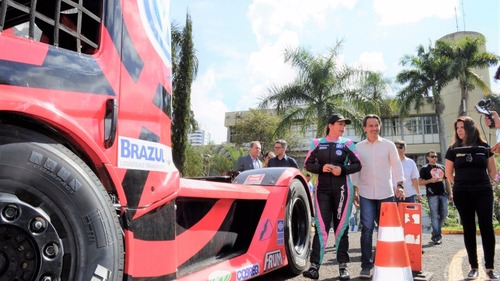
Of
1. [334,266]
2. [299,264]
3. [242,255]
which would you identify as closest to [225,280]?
[242,255]

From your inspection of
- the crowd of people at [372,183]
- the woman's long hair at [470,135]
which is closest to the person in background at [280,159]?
the crowd of people at [372,183]

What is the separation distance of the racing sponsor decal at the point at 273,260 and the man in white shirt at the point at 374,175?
4.06ft

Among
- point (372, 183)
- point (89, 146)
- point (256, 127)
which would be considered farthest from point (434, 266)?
point (256, 127)

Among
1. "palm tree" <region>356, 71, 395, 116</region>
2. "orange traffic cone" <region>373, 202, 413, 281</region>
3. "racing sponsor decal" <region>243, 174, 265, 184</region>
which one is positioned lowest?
"orange traffic cone" <region>373, 202, 413, 281</region>

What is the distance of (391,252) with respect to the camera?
308cm

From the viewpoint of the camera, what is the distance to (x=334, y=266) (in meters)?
5.48

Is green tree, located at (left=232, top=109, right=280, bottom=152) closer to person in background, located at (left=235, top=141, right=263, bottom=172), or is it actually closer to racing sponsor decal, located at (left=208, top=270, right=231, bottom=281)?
person in background, located at (left=235, top=141, right=263, bottom=172)

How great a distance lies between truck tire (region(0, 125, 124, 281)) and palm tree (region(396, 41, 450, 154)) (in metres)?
35.8

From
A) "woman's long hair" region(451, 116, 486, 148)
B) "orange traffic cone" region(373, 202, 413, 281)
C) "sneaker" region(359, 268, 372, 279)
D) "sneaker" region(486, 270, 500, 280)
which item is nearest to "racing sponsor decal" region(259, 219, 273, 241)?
"orange traffic cone" region(373, 202, 413, 281)

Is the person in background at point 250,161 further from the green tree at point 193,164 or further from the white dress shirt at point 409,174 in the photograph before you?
the green tree at point 193,164

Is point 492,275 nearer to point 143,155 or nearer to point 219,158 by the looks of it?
point 143,155

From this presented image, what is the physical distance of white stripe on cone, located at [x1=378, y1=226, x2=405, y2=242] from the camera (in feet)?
10.4

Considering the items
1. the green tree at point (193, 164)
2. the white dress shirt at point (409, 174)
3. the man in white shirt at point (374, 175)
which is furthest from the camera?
the green tree at point (193, 164)

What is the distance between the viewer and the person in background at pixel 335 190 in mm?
4668
